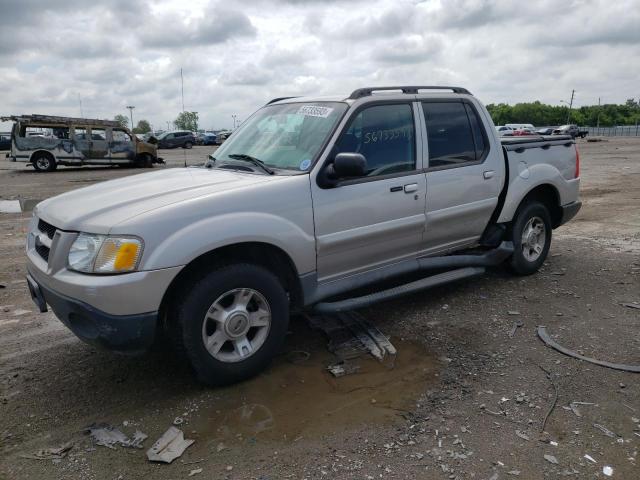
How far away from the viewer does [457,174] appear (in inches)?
180

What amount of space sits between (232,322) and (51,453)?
1.20 m

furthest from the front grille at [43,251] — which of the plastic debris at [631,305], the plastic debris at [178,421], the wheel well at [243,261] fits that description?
the plastic debris at [631,305]

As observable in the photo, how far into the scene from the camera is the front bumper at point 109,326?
2947 mm

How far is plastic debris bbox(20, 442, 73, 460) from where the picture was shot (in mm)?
2795

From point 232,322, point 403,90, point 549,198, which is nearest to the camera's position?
point 232,322

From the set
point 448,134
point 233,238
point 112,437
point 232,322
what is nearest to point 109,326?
point 112,437

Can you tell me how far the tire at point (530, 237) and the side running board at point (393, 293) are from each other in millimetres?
636

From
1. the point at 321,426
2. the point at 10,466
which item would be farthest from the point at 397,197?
the point at 10,466

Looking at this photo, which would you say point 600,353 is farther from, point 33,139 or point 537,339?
point 33,139

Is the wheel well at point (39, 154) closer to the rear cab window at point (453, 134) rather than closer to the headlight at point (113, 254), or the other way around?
the rear cab window at point (453, 134)

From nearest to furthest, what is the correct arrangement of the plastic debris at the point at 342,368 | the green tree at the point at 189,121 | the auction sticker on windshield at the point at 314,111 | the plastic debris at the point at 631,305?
1. the plastic debris at the point at 342,368
2. the auction sticker on windshield at the point at 314,111
3. the plastic debris at the point at 631,305
4. the green tree at the point at 189,121

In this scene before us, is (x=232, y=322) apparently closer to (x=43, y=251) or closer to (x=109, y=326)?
(x=109, y=326)

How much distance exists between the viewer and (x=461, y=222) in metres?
4.73

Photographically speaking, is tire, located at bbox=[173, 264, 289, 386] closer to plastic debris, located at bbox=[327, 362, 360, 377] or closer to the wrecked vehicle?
plastic debris, located at bbox=[327, 362, 360, 377]
